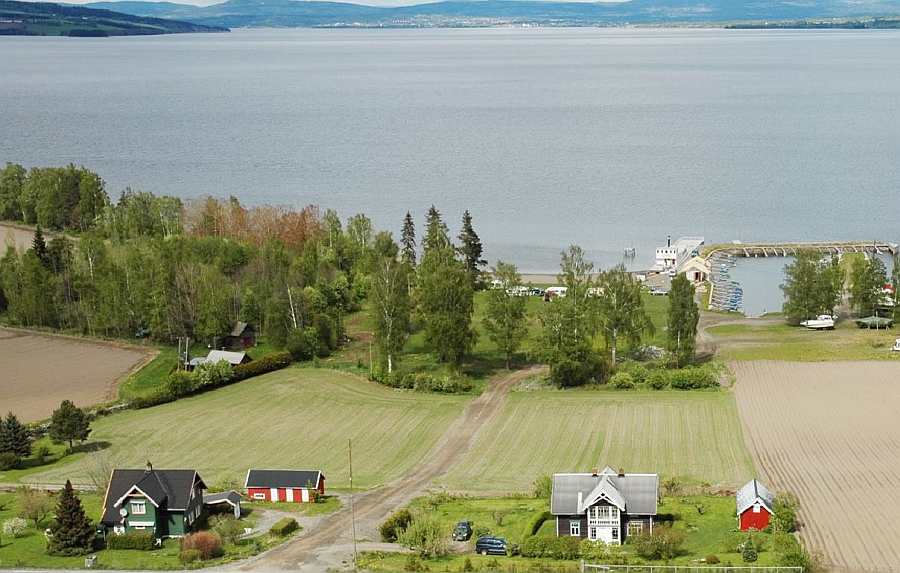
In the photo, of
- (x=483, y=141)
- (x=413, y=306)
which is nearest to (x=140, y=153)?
(x=483, y=141)

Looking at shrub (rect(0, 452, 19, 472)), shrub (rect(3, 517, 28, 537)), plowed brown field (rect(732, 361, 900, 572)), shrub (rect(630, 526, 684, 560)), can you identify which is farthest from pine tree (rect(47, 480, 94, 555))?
plowed brown field (rect(732, 361, 900, 572))

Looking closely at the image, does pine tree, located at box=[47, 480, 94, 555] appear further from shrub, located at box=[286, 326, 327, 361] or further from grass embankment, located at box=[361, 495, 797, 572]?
shrub, located at box=[286, 326, 327, 361]

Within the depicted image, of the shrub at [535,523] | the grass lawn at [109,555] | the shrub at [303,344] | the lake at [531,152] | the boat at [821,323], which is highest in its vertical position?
the lake at [531,152]

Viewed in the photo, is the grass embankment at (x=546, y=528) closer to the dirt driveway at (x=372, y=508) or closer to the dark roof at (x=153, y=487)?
the dirt driveway at (x=372, y=508)

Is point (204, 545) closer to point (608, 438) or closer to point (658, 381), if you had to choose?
point (608, 438)

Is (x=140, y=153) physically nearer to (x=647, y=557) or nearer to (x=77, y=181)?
(x=77, y=181)

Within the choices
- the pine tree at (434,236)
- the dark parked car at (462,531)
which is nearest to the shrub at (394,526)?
the dark parked car at (462,531)

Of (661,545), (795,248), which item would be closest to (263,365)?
(661,545)
